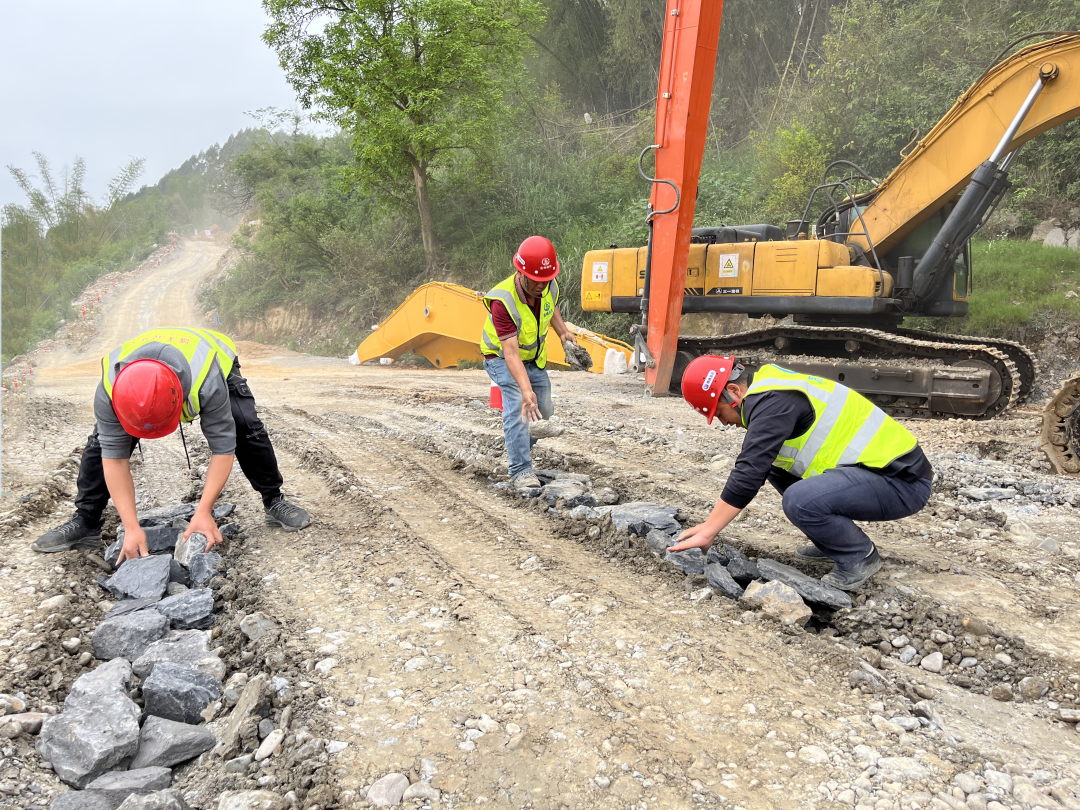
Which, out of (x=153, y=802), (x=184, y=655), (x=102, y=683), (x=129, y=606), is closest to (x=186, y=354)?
(x=129, y=606)

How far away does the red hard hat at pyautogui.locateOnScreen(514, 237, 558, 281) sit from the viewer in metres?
4.77

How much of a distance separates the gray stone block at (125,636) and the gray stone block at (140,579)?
0.30m

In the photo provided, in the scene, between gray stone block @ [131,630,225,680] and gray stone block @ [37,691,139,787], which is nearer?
gray stone block @ [37,691,139,787]

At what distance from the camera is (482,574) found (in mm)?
Answer: 3768

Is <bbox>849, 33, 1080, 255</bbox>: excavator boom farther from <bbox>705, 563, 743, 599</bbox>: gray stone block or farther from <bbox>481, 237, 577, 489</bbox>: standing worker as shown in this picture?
<bbox>705, 563, 743, 599</bbox>: gray stone block

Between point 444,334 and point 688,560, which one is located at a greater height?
point 444,334

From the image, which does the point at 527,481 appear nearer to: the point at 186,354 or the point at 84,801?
the point at 186,354

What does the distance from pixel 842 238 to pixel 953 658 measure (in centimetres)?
670

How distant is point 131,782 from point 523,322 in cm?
335

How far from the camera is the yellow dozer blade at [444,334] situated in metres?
12.3

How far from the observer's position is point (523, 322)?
4.98 metres

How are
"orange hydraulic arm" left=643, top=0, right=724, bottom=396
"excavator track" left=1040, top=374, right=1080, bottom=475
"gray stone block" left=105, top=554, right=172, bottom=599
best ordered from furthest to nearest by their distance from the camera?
"orange hydraulic arm" left=643, top=0, right=724, bottom=396 < "excavator track" left=1040, top=374, right=1080, bottom=475 < "gray stone block" left=105, top=554, right=172, bottom=599

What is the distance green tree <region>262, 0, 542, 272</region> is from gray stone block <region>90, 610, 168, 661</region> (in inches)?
616

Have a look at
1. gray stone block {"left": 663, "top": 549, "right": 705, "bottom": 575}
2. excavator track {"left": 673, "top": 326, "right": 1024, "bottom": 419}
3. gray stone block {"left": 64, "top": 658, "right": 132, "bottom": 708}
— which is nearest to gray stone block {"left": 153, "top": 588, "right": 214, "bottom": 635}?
gray stone block {"left": 64, "top": 658, "right": 132, "bottom": 708}
